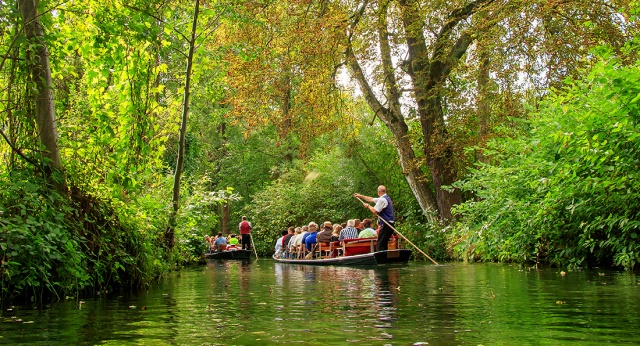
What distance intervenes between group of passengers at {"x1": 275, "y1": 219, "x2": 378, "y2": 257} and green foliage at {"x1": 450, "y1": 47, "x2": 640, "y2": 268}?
3.99 metres

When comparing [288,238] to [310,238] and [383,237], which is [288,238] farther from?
[383,237]

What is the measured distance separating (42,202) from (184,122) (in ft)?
16.8

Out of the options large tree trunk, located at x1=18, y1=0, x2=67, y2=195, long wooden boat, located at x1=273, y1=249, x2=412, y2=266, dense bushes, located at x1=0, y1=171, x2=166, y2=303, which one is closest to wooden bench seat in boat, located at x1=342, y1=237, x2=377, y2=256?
→ long wooden boat, located at x1=273, y1=249, x2=412, y2=266

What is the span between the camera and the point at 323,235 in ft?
68.3

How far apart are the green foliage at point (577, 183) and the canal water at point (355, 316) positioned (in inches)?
93.4

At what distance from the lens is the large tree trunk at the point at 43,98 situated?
27.8 ft

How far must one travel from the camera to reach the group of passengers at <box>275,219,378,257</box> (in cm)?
1923

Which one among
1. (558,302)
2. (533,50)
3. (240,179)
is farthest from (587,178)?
(240,179)

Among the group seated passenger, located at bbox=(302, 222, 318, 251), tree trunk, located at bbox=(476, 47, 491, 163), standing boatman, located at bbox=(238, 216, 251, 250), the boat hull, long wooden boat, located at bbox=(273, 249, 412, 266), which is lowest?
long wooden boat, located at bbox=(273, 249, 412, 266)

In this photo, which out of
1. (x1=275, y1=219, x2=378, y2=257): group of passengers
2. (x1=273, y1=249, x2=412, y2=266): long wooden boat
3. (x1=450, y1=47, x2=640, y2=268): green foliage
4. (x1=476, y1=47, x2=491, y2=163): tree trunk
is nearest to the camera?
(x1=450, y1=47, x2=640, y2=268): green foliage

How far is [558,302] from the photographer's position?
23.0 ft

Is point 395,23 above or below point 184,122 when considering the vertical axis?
above

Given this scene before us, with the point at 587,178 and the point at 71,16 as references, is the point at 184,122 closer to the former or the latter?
the point at 71,16

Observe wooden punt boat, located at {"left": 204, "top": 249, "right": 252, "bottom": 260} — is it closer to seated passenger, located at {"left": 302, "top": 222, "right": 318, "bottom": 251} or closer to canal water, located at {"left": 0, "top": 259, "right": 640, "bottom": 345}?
seated passenger, located at {"left": 302, "top": 222, "right": 318, "bottom": 251}
